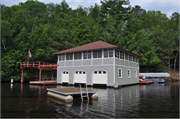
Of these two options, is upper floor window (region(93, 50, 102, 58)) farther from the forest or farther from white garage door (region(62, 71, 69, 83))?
the forest

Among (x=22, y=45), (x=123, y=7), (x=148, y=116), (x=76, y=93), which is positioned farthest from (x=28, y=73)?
(x=123, y=7)

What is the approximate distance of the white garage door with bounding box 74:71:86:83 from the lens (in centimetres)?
2712

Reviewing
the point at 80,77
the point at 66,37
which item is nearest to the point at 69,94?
the point at 80,77

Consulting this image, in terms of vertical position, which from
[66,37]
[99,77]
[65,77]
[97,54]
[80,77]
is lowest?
[65,77]

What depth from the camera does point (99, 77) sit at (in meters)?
25.3

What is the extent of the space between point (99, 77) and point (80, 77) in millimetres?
3852

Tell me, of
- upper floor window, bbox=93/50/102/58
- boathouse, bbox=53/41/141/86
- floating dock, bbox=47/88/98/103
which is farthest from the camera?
upper floor window, bbox=93/50/102/58

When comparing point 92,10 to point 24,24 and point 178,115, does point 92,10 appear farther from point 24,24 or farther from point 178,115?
point 178,115

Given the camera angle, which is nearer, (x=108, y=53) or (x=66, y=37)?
(x=108, y=53)

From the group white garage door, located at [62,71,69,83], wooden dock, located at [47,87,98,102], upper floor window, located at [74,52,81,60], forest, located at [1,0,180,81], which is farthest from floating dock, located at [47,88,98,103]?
forest, located at [1,0,180,81]

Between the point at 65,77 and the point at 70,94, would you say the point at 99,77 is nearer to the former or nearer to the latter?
the point at 65,77

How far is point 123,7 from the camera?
65812mm

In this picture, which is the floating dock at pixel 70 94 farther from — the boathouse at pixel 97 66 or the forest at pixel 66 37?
the forest at pixel 66 37

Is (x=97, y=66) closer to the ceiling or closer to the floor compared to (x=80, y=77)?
closer to the ceiling
